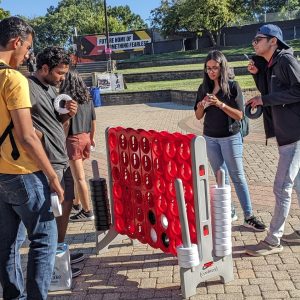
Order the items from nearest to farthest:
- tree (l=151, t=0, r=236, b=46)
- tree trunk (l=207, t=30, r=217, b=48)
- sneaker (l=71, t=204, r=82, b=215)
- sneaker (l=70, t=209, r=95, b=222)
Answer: sneaker (l=70, t=209, r=95, b=222) < sneaker (l=71, t=204, r=82, b=215) < tree (l=151, t=0, r=236, b=46) < tree trunk (l=207, t=30, r=217, b=48)

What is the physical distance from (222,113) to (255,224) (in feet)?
4.05

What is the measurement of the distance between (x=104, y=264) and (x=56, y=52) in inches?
78.2

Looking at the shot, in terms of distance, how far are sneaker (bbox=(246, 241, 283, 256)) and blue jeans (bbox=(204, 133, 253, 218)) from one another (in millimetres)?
646

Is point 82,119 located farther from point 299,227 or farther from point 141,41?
point 141,41

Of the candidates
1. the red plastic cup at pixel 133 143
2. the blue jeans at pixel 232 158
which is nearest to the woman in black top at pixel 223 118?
the blue jeans at pixel 232 158

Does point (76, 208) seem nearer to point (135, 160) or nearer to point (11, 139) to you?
point (135, 160)

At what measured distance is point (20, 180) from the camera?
274cm

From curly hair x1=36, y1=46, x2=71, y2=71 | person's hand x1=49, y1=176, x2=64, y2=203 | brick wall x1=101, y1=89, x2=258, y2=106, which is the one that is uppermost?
curly hair x1=36, y1=46, x2=71, y2=71

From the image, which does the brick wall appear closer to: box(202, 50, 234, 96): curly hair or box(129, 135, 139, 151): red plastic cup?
box(202, 50, 234, 96): curly hair

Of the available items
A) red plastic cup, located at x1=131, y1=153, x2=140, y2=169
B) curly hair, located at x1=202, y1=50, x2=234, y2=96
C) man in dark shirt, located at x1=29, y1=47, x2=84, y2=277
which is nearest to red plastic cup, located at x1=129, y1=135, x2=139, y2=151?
red plastic cup, located at x1=131, y1=153, x2=140, y2=169

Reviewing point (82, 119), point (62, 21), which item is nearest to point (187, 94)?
point (82, 119)

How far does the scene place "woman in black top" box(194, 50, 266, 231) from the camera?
4406 millimetres

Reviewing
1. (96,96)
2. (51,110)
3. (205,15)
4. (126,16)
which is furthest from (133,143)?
(126,16)

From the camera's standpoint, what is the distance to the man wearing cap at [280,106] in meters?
3.76
